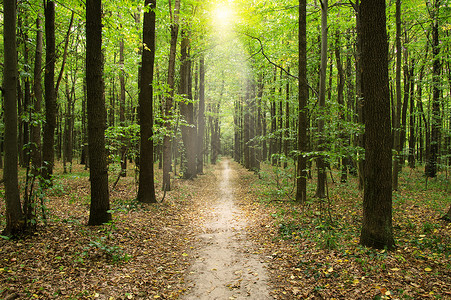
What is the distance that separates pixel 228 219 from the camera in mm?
9320

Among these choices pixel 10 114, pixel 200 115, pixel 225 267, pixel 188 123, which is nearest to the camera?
pixel 10 114

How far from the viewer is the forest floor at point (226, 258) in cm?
400

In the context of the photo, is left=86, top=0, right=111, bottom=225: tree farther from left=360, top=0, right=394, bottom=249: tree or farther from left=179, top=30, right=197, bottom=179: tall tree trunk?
left=179, top=30, right=197, bottom=179: tall tree trunk

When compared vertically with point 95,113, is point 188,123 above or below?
above

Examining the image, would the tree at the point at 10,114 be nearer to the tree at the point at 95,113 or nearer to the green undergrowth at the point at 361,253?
the tree at the point at 95,113

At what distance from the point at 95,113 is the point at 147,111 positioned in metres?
3.44

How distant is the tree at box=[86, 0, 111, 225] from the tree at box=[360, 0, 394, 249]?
Result: 21.1ft

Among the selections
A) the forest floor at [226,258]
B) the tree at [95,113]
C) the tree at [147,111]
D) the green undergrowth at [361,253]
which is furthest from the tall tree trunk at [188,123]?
the green undergrowth at [361,253]

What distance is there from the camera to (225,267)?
211 inches

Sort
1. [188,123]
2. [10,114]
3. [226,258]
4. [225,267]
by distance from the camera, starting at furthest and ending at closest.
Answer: [188,123]
[226,258]
[225,267]
[10,114]

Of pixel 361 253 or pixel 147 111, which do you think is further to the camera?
pixel 147 111

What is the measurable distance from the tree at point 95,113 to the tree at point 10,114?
161 centimetres

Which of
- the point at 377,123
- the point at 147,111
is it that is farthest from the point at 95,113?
the point at 377,123

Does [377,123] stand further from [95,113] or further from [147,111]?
[147,111]
